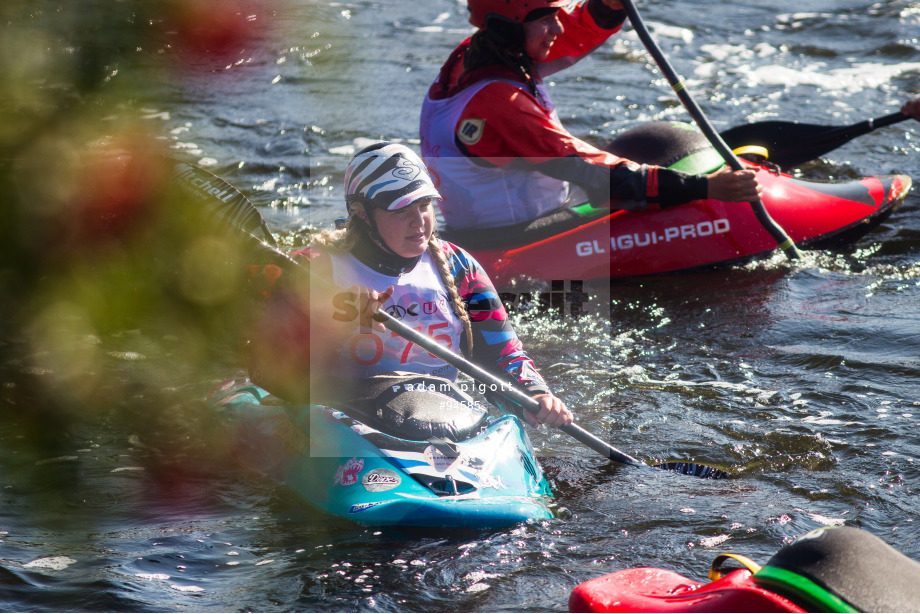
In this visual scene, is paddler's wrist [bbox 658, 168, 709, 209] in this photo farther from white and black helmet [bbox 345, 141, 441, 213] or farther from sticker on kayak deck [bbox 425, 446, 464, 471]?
sticker on kayak deck [bbox 425, 446, 464, 471]

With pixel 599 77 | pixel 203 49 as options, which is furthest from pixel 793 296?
pixel 599 77

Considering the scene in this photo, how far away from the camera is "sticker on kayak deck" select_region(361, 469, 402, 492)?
347cm

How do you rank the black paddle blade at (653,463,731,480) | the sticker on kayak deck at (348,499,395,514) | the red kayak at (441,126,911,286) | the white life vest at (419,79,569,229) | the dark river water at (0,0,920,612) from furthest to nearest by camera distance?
1. the red kayak at (441,126,911,286)
2. the white life vest at (419,79,569,229)
3. the black paddle blade at (653,463,731,480)
4. the sticker on kayak deck at (348,499,395,514)
5. the dark river water at (0,0,920,612)

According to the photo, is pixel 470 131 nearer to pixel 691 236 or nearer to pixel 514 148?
pixel 514 148

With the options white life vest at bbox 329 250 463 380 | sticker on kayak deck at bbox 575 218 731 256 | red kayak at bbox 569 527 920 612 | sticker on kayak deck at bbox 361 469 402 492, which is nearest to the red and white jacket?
sticker on kayak deck at bbox 575 218 731 256

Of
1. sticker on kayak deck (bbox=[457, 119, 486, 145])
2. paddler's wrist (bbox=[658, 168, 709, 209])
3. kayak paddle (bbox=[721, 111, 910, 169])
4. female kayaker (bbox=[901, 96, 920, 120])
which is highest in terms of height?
sticker on kayak deck (bbox=[457, 119, 486, 145])

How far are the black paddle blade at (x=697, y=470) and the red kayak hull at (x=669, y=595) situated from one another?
5.75 ft

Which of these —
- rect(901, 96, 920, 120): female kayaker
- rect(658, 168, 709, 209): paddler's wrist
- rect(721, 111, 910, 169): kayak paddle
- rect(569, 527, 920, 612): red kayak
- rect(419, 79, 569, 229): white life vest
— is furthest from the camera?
rect(721, 111, 910, 169): kayak paddle

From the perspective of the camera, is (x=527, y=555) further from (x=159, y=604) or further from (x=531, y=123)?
(x=531, y=123)

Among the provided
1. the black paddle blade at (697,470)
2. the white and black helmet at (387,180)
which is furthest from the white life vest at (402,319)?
the black paddle blade at (697,470)

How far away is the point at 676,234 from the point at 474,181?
1.45 metres

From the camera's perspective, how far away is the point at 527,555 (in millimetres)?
3352

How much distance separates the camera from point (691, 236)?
246 inches

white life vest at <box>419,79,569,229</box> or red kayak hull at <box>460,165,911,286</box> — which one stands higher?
white life vest at <box>419,79,569,229</box>
